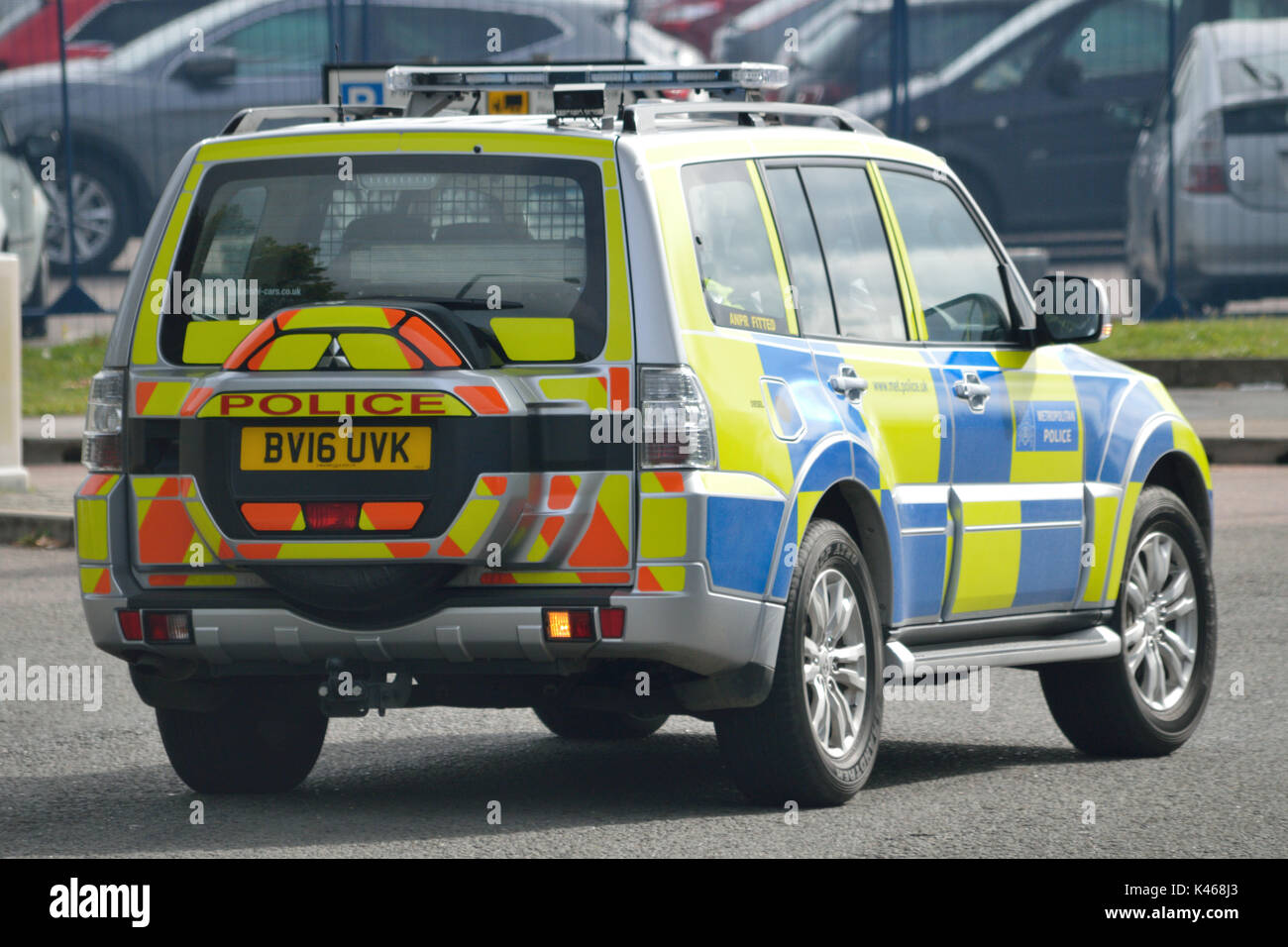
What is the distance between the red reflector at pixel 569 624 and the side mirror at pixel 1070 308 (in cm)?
219

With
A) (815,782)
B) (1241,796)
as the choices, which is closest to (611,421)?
(815,782)

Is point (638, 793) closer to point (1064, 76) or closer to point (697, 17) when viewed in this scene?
point (1064, 76)

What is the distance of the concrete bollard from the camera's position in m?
15.1

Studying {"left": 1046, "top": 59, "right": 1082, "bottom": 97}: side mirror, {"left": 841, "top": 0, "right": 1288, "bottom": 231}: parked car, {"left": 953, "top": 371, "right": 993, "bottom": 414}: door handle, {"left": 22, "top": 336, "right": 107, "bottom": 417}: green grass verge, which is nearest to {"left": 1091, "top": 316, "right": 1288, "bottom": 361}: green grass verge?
{"left": 841, "top": 0, "right": 1288, "bottom": 231}: parked car

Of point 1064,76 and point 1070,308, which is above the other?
point 1064,76

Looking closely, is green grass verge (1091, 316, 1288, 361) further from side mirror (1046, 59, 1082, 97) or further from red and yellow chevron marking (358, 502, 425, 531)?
red and yellow chevron marking (358, 502, 425, 531)

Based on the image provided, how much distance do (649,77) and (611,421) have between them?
1.45 m

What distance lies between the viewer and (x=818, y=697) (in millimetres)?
6645

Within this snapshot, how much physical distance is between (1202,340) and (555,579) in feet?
51.1

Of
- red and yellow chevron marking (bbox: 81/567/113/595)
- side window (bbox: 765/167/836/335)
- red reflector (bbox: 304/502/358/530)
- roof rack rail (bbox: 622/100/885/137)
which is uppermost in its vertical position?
roof rack rail (bbox: 622/100/885/137)

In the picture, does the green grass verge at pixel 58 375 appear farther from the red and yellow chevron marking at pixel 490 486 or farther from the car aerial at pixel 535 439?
the red and yellow chevron marking at pixel 490 486

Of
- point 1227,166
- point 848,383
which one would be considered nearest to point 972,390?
point 848,383

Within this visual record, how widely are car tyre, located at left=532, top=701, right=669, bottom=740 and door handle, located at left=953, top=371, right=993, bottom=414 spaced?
4.97 feet
